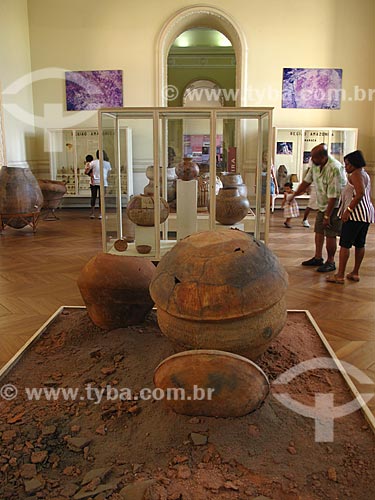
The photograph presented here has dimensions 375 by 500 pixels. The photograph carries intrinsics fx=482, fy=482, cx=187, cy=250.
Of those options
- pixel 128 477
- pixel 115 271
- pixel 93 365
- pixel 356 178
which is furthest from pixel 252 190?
pixel 128 477

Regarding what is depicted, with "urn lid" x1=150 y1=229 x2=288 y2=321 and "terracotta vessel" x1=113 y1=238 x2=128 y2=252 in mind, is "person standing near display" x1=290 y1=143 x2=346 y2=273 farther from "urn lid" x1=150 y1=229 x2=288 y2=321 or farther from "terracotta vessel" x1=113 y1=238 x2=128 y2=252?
"urn lid" x1=150 y1=229 x2=288 y2=321

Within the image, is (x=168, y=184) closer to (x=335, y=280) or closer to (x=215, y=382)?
(x=335, y=280)

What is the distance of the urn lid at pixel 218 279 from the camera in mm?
2859

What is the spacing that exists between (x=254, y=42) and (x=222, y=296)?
11.8 meters

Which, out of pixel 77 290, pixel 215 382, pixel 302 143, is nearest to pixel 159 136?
pixel 77 290

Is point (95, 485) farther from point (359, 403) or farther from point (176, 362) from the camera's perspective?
point (359, 403)

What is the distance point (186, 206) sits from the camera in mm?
5617

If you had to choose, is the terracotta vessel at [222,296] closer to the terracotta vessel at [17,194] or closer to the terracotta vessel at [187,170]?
the terracotta vessel at [187,170]

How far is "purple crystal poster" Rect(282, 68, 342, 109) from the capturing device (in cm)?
1296

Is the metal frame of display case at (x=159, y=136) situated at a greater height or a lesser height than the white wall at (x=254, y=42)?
lesser

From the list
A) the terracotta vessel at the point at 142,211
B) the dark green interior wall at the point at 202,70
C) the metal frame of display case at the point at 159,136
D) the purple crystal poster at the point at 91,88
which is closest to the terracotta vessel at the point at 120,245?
the metal frame of display case at the point at 159,136

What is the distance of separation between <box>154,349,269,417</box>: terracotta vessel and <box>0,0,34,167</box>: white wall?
1055 centimetres

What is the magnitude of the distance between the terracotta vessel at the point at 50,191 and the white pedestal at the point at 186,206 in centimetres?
588

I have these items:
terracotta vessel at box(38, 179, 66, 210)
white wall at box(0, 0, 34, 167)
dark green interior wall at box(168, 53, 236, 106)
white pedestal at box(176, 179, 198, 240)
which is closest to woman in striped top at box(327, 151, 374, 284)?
white pedestal at box(176, 179, 198, 240)
